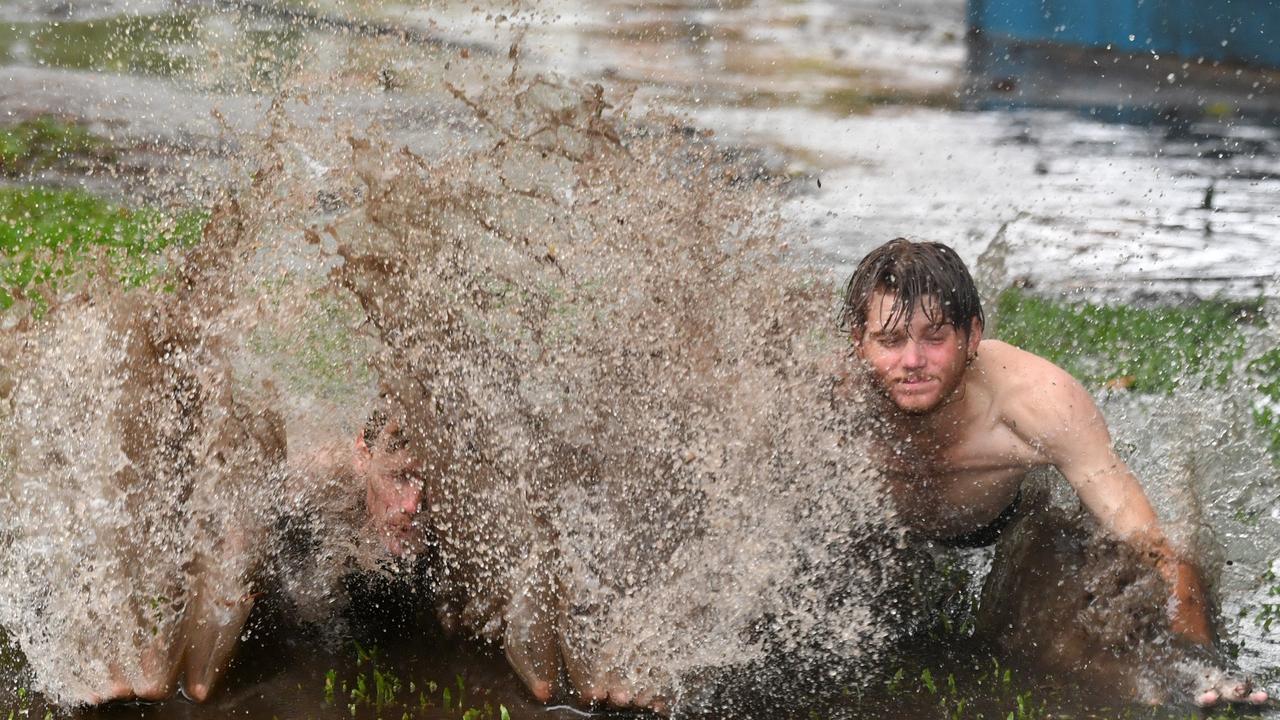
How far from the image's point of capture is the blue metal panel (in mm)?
11828

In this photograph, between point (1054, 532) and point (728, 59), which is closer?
point (1054, 532)

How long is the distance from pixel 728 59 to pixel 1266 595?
29.4ft

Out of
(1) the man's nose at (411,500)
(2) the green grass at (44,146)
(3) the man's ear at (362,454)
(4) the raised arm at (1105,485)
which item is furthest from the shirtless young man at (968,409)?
(2) the green grass at (44,146)

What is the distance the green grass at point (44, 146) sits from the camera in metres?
9.72

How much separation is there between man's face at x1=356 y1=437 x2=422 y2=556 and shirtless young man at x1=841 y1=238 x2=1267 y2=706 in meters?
1.37

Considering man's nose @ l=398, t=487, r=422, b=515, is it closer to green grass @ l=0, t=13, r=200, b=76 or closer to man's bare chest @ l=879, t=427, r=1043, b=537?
man's bare chest @ l=879, t=427, r=1043, b=537

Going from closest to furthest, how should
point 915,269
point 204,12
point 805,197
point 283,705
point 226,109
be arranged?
point 283,705, point 915,269, point 805,197, point 226,109, point 204,12

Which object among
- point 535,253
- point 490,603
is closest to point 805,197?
point 535,253

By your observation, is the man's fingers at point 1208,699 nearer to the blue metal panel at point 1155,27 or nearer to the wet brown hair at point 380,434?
the wet brown hair at point 380,434

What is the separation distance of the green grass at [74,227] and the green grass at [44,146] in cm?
42

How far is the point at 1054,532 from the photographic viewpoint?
417cm

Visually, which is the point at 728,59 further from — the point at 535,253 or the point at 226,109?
the point at 535,253

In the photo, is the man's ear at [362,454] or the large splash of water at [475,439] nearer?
the large splash of water at [475,439]

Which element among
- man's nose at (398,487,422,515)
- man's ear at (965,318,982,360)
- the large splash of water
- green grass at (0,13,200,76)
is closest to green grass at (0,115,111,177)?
green grass at (0,13,200,76)
